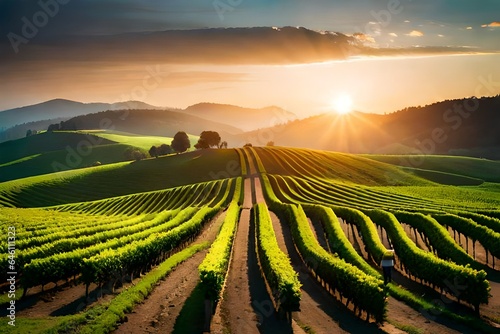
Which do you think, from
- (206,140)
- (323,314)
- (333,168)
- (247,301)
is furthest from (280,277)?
(206,140)

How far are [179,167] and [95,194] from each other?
31087 mm

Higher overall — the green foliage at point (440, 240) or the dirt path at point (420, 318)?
the green foliage at point (440, 240)

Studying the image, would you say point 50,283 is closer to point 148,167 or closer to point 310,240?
point 310,240

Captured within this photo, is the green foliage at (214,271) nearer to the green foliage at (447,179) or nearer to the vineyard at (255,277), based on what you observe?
the vineyard at (255,277)

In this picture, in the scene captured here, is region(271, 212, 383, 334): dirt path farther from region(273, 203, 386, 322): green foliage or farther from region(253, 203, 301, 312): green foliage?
region(253, 203, 301, 312): green foliage

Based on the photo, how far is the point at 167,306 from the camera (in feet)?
96.7

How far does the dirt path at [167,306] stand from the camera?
25891 mm

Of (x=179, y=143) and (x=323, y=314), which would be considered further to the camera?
(x=179, y=143)

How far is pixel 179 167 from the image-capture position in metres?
156

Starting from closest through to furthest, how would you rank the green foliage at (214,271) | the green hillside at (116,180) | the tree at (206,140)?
1. the green foliage at (214,271)
2. the green hillside at (116,180)
3. the tree at (206,140)

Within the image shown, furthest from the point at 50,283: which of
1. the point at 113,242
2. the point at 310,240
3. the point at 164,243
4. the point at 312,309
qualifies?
the point at 310,240

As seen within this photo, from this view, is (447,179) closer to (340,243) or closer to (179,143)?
A: (179,143)

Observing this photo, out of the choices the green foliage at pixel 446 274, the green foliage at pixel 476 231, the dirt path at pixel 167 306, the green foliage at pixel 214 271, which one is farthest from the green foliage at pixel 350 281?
the green foliage at pixel 476 231

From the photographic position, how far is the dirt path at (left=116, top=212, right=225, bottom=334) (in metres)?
25.9
